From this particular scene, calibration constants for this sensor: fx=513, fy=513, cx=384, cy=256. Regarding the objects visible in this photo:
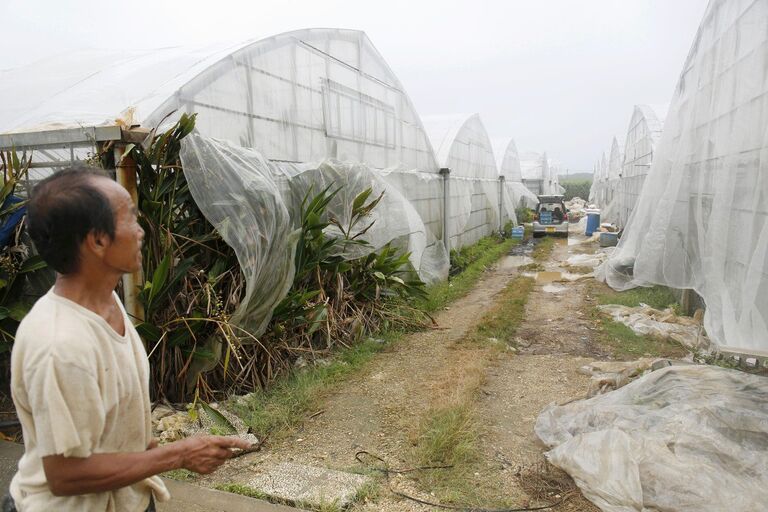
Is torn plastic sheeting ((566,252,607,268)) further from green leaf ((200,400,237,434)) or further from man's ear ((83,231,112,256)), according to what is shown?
man's ear ((83,231,112,256))

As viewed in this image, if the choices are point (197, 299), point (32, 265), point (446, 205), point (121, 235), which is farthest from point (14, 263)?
point (446, 205)

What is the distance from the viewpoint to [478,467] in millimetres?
3379

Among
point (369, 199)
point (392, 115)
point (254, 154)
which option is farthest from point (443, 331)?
point (392, 115)

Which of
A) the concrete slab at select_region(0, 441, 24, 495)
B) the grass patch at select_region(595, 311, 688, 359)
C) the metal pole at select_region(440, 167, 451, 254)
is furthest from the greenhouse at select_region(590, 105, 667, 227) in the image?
the concrete slab at select_region(0, 441, 24, 495)

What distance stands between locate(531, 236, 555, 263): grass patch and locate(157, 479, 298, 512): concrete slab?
38.5 ft

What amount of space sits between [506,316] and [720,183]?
139 inches

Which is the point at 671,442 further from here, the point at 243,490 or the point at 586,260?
the point at 586,260

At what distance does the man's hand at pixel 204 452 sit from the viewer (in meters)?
1.38

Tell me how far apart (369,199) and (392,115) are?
288cm

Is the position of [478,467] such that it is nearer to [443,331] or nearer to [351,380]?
[351,380]

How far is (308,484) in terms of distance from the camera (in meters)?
3.16

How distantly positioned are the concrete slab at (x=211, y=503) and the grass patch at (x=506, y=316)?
3841mm

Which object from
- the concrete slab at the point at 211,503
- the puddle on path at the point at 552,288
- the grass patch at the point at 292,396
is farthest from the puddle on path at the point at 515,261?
the concrete slab at the point at 211,503

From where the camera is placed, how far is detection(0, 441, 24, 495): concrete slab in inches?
129
